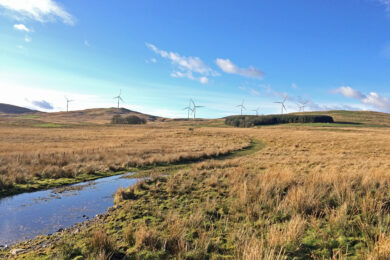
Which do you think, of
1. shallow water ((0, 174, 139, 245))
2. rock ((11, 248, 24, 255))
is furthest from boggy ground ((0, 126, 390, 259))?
shallow water ((0, 174, 139, 245))

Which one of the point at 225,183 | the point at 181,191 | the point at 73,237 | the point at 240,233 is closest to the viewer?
the point at 240,233

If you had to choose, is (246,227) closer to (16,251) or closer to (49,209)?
(16,251)

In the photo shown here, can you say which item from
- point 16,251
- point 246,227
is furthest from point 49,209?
point 246,227

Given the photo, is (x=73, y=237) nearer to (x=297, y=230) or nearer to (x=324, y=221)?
(x=297, y=230)

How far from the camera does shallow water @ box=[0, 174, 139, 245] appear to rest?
320 inches

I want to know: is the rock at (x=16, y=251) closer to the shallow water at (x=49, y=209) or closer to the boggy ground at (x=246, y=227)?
the boggy ground at (x=246, y=227)

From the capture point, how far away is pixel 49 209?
33.4 ft

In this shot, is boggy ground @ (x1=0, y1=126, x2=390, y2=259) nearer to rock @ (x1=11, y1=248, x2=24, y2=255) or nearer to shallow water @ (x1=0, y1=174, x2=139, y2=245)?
rock @ (x1=11, y1=248, x2=24, y2=255)

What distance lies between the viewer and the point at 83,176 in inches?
671

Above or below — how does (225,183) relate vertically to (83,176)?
above

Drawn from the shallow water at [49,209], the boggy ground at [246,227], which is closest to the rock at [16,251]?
the boggy ground at [246,227]

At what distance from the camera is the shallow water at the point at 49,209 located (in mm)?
8125

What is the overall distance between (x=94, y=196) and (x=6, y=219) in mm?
3981

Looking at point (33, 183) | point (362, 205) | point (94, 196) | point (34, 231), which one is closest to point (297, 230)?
point (362, 205)
